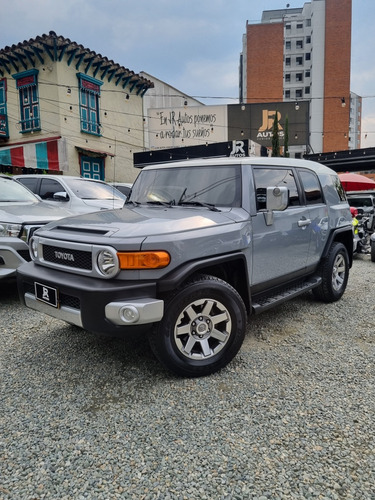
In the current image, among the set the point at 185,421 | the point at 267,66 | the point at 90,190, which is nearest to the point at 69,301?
the point at 185,421

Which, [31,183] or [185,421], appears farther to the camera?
[31,183]

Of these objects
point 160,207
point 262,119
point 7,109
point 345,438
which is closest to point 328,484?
point 345,438

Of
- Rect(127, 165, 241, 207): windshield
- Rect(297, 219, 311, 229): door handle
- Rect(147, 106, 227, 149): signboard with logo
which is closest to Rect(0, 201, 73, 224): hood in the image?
Rect(127, 165, 241, 207): windshield

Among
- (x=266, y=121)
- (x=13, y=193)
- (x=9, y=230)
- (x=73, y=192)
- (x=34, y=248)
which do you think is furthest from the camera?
(x=266, y=121)

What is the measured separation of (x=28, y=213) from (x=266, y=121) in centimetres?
3001

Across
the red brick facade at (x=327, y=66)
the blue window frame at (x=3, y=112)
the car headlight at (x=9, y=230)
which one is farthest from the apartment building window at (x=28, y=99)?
the red brick facade at (x=327, y=66)

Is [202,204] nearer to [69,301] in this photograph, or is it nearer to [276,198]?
[276,198]

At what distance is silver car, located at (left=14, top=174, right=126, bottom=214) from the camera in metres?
7.04

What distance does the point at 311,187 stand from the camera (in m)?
4.23

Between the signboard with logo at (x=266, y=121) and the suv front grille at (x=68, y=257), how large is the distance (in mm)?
29706

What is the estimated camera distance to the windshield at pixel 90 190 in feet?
24.1

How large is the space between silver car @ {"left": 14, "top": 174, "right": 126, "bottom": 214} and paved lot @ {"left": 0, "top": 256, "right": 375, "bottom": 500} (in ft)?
12.8

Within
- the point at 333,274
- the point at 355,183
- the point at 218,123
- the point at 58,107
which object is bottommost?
the point at 333,274

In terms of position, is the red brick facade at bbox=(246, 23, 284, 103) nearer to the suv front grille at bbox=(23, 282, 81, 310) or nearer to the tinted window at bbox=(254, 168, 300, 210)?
the tinted window at bbox=(254, 168, 300, 210)
